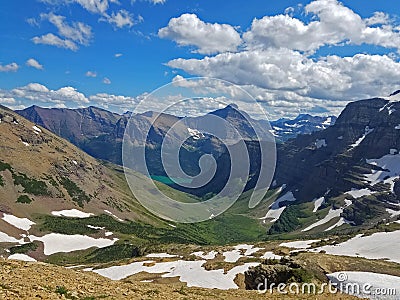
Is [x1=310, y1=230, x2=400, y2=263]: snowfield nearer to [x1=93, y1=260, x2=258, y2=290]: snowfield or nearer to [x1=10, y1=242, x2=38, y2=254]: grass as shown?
[x1=93, y1=260, x2=258, y2=290]: snowfield

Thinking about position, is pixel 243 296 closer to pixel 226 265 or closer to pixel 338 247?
Answer: pixel 226 265

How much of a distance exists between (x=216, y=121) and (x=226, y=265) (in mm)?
39247

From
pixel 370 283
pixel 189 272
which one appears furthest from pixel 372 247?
pixel 370 283

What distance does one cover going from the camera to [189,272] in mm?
68750

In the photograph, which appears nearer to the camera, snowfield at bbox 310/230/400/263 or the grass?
snowfield at bbox 310/230/400/263

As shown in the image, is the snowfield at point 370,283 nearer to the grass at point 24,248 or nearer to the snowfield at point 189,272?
the snowfield at point 189,272

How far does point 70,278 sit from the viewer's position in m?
28.4

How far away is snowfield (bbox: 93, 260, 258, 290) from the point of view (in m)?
59.7

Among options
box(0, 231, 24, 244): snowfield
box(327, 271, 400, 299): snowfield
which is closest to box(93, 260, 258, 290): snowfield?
box(327, 271, 400, 299): snowfield

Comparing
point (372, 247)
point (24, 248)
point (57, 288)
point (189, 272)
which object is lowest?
point (24, 248)

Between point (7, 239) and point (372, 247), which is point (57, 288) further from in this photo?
point (7, 239)

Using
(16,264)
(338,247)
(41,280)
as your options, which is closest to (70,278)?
(41,280)

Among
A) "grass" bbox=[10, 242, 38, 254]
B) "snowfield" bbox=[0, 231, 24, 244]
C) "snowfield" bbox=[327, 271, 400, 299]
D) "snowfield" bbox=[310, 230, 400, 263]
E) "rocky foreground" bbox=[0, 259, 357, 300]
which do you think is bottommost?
"grass" bbox=[10, 242, 38, 254]

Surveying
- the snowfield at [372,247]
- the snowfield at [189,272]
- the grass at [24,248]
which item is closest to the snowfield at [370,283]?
the snowfield at [189,272]
